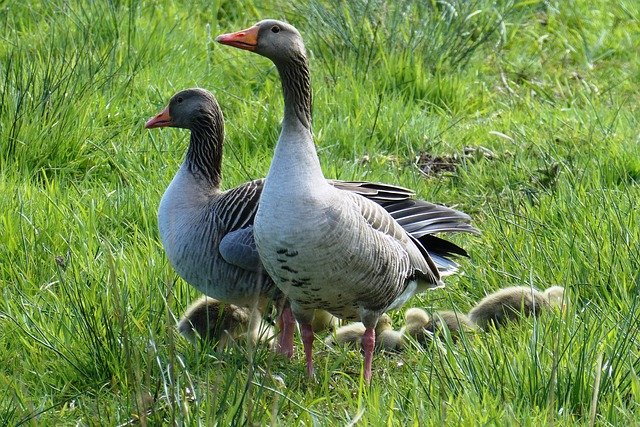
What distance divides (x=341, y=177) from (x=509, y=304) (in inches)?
70.6

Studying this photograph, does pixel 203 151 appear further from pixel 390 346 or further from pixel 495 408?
pixel 495 408

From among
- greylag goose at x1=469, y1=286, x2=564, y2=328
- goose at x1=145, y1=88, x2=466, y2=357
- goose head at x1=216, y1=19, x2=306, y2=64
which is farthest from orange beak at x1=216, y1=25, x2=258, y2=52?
greylag goose at x1=469, y1=286, x2=564, y2=328

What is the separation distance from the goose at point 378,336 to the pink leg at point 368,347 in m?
0.25

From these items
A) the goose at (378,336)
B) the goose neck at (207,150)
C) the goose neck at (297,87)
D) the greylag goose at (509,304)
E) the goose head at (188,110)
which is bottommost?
the goose at (378,336)

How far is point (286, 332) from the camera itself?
17.2 ft

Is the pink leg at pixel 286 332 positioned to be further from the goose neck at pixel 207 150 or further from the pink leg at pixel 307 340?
the goose neck at pixel 207 150

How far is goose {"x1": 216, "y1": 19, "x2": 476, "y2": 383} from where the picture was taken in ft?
14.5

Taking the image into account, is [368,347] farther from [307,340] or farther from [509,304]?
[509,304]

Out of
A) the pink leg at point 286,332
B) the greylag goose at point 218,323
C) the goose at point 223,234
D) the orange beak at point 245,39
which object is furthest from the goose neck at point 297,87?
the pink leg at point 286,332

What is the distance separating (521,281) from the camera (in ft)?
17.7

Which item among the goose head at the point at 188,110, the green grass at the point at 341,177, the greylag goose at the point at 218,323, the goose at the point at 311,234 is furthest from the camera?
the goose head at the point at 188,110

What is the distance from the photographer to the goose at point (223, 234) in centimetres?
514

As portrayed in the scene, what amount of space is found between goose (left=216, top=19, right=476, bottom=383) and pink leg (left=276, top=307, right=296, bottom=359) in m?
0.22

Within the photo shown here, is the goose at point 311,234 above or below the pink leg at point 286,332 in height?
above
